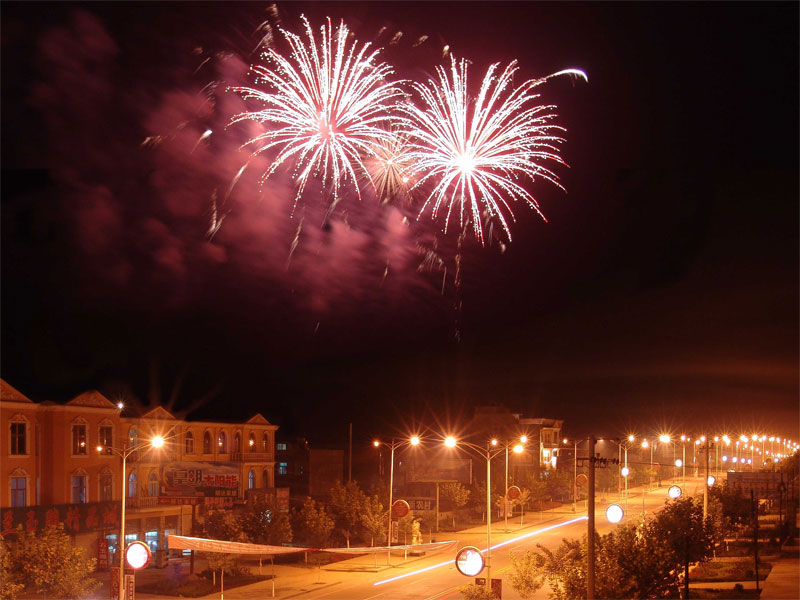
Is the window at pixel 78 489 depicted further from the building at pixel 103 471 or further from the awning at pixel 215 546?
the awning at pixel 215 546

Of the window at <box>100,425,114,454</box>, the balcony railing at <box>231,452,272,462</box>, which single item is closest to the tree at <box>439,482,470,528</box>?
the balcony railing at <box>231,452,272,462</box>

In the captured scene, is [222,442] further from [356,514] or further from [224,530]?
[224,530]

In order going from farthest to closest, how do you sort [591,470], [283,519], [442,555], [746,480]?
1. [746,480]
2. [442,555]
3. [283,519]
4. [591,470]

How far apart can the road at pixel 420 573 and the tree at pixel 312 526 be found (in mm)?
2303

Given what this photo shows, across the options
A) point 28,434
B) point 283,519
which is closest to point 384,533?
point 283,519

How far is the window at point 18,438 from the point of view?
125 feet

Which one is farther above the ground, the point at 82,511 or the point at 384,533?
the point at 82,511

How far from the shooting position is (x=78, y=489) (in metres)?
41.5

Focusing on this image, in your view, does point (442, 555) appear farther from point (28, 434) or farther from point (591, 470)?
point (591, 470)

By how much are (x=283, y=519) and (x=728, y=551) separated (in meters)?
25.0

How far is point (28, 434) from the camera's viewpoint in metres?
39.0

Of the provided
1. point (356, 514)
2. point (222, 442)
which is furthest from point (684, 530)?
point (222, 442)

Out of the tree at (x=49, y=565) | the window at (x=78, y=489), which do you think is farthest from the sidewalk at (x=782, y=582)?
the window at (x=78, y=489)

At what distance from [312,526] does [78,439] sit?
14.0m
